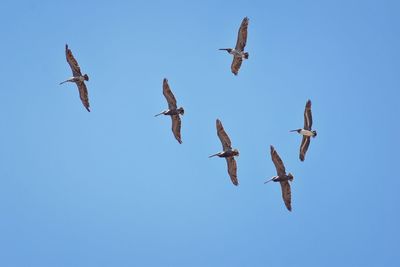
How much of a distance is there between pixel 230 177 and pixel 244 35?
9.58 meters

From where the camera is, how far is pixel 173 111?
6391 centimetres

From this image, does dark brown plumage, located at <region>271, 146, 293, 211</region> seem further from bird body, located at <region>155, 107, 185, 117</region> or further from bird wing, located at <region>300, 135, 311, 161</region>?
bird body, located at <region>155, 107, 185, 117</region>

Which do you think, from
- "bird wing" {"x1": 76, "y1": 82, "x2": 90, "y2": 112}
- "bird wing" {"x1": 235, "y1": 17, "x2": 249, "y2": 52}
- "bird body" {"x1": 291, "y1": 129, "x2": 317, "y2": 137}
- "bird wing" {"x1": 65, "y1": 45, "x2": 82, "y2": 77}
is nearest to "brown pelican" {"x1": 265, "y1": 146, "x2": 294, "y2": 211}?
"bird body" {"x1": 291, "y1": 129, "x2": 317, "y2": 137}

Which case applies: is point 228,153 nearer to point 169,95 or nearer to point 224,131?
point 224,131

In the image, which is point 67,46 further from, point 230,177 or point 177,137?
point 230,177

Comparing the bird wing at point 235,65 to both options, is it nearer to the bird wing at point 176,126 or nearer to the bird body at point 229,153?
the bird wing at point 176,126

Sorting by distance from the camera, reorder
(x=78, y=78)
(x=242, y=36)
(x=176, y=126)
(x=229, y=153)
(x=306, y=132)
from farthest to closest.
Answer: (x=176, y=126) < (x=242, y=36) < (x=229, y=153) < (x=78, y=78) < (x=306, y=132)

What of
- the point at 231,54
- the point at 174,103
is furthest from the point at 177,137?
the point at 231,54

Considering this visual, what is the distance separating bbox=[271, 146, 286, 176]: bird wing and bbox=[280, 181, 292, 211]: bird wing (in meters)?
0.74

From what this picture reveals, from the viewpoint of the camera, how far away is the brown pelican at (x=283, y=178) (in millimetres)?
62500

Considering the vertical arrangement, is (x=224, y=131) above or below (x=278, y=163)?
above

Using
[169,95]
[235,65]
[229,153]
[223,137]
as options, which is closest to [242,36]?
[235,65]

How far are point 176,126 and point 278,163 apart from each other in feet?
24.3

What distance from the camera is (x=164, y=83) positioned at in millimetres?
63000
